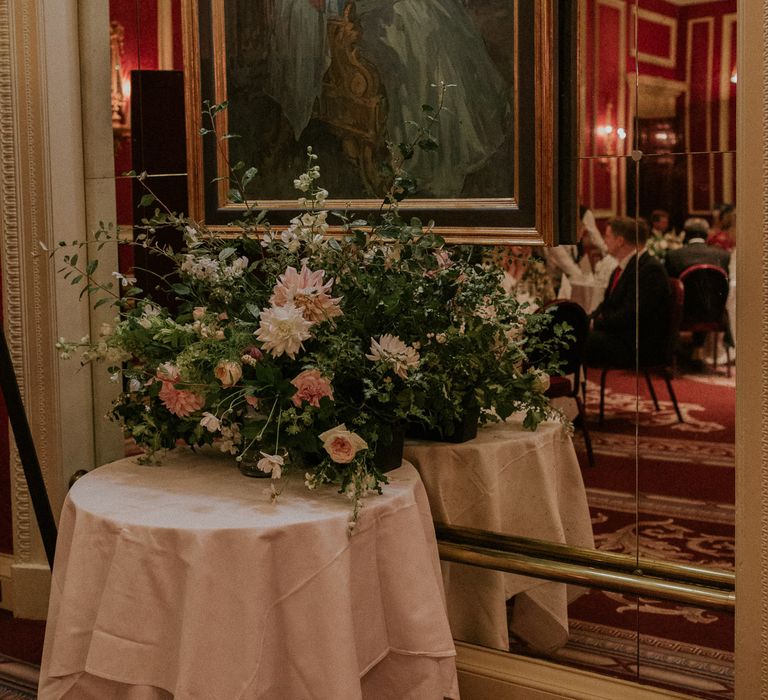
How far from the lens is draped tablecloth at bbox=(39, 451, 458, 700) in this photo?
2143 millimetres

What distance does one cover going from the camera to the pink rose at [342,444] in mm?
2316

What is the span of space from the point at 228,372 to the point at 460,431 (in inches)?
30.0

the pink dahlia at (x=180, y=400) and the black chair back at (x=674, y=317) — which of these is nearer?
the pink dahlia at (x=180, y=400)

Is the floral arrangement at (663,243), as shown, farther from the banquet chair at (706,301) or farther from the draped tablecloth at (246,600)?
the draped tablecloth at (246,600)

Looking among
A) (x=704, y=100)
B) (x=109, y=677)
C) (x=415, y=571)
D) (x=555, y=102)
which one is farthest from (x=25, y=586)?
(x=704, y=100)

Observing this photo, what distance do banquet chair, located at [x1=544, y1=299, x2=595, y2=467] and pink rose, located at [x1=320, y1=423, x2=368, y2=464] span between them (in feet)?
2.47

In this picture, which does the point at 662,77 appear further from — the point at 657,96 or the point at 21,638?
the point at 21,638

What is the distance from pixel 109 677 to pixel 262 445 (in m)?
0.62

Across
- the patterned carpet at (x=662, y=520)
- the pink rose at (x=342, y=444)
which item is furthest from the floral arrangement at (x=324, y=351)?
the patterned carpet at (x=662, y=520)

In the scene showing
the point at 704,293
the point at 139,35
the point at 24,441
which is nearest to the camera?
the point at 704,293

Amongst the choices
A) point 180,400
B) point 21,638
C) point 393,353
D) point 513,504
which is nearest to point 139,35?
point 180,400

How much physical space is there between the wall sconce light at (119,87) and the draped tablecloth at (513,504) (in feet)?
5.19

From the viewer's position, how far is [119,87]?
3.55 meters

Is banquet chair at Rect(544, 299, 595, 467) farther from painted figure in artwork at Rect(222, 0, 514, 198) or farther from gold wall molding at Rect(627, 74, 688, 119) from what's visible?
gold wall molding at Rect(627, 74, 688, 119)
